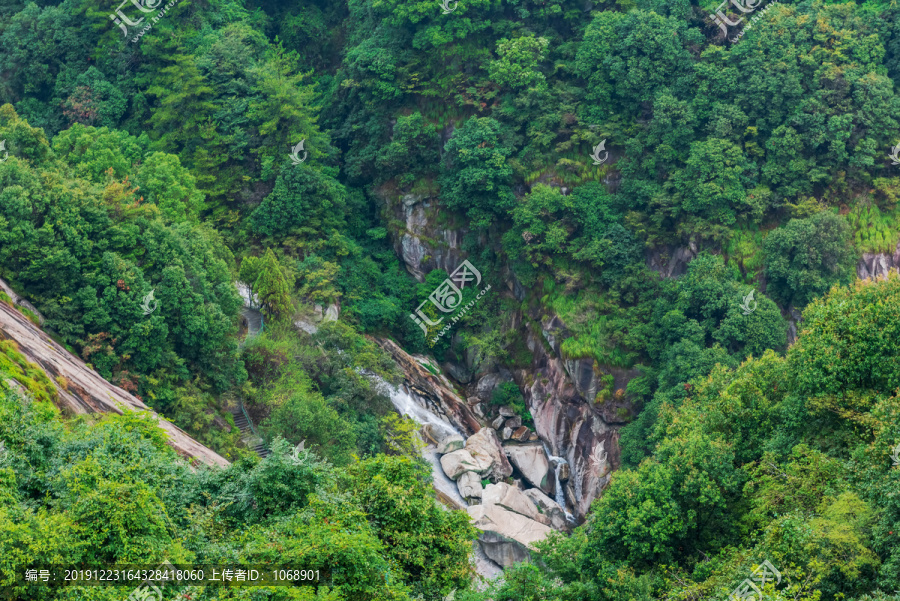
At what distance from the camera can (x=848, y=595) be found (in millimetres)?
15328

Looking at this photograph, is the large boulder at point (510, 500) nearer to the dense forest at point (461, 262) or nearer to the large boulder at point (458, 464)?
the large boulder at point (458, 464)

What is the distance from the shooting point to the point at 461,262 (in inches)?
1496

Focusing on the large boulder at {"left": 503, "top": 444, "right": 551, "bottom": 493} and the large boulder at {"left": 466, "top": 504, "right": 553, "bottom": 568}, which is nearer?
the large boulder at {"left": 466, "top": 504, "right": 553, "bottom": 568}

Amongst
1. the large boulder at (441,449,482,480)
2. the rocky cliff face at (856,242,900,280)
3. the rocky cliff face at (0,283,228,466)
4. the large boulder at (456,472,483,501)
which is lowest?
Result: the large boulder at (456,472,483,501)

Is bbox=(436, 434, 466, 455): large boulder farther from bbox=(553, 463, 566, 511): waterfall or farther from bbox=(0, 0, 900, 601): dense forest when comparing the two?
bbox=(553, 463, 566, 511): waterfall

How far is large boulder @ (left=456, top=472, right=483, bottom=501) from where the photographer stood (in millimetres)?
31125

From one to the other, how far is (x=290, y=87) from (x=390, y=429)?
668 inches

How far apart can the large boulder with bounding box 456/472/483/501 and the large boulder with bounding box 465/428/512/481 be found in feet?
1.34

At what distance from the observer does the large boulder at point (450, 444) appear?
32741 mm

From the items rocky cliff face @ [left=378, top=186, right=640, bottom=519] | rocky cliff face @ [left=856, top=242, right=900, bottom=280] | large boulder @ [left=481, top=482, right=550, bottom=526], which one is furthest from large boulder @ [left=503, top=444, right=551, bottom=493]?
rocky cliff face @ [left=856, top=242, right=900, bottom=280]

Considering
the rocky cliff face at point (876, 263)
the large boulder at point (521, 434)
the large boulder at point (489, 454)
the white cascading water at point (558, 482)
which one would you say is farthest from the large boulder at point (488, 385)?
the rocky cliff face at point (876, 263)

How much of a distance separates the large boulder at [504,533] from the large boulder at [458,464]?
5.38ft

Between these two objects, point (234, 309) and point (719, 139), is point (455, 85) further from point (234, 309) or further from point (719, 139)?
point (234, 309)

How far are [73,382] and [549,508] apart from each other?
18.9 m
